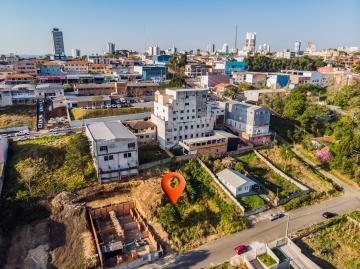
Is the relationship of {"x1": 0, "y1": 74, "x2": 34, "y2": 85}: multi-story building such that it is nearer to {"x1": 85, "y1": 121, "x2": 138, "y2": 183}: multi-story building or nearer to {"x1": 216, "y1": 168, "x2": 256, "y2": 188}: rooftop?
{"x1": 85, "y1": 121, "x2": 138, "y2": 183}: multi-story building

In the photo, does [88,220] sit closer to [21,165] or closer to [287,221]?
[21,165]

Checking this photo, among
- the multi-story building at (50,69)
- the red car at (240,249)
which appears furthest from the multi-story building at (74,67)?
the red car at (240,249)

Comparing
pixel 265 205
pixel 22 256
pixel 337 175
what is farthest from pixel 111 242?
pixel 337 175

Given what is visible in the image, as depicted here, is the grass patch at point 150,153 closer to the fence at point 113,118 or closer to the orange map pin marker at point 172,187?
the orange map pin marker at point 172,187

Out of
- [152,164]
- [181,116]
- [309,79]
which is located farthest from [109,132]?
[309,79]

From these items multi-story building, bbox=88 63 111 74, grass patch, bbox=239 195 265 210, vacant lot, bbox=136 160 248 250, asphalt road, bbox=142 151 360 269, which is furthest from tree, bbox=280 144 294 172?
multi-story building, bbox=88 63 111 74

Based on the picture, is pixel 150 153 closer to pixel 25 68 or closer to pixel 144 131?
pixel 144 131
